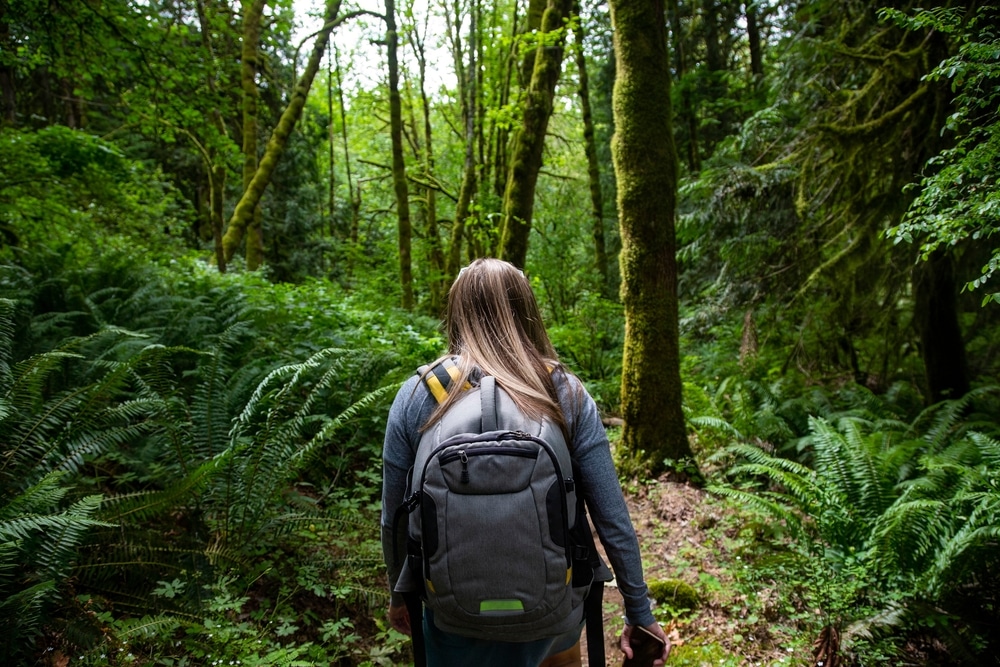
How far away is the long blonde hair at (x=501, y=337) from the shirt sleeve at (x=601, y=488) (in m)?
0.09

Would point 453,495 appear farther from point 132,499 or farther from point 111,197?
point 111,197

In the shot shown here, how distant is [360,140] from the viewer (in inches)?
931

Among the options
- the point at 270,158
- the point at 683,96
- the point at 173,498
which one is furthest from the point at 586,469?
the point at 683,96

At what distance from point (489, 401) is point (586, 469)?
0.45 m

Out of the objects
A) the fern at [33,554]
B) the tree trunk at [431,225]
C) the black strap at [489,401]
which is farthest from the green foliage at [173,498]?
the tree trunk at [431,225]

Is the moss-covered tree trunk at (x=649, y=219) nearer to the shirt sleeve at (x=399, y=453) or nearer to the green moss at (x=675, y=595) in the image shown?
the green moss at (x=675, y=595)

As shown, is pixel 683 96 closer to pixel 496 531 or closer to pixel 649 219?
pixel 649 219

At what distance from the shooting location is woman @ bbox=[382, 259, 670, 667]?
167cm

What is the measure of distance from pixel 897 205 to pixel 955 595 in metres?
3.59

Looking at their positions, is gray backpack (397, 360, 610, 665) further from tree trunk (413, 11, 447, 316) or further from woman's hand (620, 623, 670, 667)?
tree trunk (413, 11, 447, 316)

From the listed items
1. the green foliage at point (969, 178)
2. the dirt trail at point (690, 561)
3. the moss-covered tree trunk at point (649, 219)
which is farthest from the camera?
the moss-covered tree trunk at point (649, 219)

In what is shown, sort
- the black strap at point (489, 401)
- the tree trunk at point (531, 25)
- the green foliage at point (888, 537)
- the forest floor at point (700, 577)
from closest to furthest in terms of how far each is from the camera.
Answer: the black strap at point (489, 401), the green foliage at point (888, 537), the forest floor at point (700, 577), the tree trunk at point (531, 25)

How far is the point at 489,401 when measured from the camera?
61.4 inches

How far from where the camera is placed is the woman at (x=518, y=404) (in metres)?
1.67
